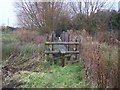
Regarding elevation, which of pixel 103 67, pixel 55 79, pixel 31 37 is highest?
pixel 31 37

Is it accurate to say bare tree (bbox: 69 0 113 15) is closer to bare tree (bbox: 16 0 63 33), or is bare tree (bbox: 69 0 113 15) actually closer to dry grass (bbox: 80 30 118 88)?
bare tree (bbox: 16 0 63 33)

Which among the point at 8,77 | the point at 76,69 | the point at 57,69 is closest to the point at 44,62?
the point at 57,69

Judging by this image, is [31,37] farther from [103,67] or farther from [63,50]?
[103,67]

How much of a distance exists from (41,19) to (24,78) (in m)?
0.61

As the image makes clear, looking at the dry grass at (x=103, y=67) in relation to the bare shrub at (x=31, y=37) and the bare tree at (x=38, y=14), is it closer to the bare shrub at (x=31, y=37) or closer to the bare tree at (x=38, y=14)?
the bare tree at (x=38, y=14)

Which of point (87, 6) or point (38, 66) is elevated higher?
point (87, 6)

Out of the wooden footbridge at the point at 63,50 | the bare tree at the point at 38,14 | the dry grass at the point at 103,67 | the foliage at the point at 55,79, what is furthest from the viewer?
the wooden footbridge at the point at 63,50

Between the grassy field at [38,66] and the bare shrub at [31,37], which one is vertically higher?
the bare shrub at [31,37]

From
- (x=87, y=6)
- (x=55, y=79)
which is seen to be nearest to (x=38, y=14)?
(x=87, y=6)

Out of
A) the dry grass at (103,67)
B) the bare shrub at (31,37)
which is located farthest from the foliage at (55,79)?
the bare shrub at (31,37)

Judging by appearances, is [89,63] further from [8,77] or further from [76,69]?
[8,77]

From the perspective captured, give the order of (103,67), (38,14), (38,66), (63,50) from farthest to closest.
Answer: (63,50) → (38,66) → (38,14) → (103,67)

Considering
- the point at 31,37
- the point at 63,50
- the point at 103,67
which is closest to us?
the point at 103,67

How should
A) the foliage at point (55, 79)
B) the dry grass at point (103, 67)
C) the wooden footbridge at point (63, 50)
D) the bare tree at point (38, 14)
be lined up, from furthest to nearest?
1. the wooden footbridge at point (63, 50)
2. the foliage at point (55, 79)
3. the bare tree at point (38, 14)
4. the dry grass at point (103, 67)
